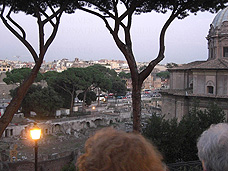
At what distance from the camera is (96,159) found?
124 centimetres

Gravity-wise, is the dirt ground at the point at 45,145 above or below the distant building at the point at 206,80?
below

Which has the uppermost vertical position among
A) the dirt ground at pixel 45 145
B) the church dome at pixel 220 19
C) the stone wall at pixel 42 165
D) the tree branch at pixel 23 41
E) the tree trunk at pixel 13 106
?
the church dome at pixel 220 19

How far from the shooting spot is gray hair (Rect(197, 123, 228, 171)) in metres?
1.33

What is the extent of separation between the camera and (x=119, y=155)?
122 cm

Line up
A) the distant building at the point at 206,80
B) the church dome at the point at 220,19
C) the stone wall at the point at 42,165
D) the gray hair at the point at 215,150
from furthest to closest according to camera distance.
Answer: the church dome at the point at 220,19, the distant building at the point at 206,80, the stone wall at the point at 42,165, the gray hair at the point at 215,150

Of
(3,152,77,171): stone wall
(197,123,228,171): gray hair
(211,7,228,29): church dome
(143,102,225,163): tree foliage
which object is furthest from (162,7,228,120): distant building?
(197,123,228,171): gray hair

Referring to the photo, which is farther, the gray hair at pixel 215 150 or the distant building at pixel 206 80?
the distant building at pixel 206 80

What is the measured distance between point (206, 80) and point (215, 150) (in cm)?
1232

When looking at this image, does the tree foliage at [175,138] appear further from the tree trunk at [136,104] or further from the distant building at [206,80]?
the distant building at [206,80]

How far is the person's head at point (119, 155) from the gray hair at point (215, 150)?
0.27 metres

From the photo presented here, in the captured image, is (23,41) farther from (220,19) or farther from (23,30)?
(220,19)

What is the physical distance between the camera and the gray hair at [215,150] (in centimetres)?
133

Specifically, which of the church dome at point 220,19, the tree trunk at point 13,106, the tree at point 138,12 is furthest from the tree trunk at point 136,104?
the church dome at point 220,19

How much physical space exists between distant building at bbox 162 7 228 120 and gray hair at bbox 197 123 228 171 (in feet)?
35.8
